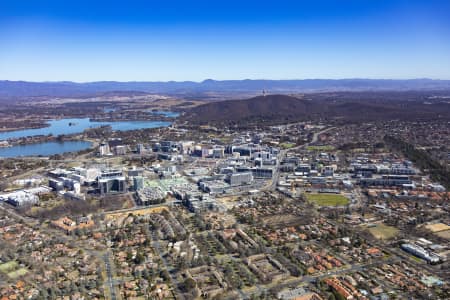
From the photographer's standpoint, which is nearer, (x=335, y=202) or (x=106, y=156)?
(x=335, y=202)

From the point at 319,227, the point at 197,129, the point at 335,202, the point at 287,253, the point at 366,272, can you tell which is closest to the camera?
the point at 366,272

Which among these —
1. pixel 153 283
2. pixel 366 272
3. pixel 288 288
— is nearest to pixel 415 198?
pixel 366 272

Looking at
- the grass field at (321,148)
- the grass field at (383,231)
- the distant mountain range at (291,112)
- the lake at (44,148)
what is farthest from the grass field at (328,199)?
the distant mountain range at (291,112)

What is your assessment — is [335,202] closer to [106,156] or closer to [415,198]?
[415,198]

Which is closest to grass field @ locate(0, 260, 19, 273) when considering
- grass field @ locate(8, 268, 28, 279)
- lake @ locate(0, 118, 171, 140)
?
grass field @ locate(8, 268, 28, 279)

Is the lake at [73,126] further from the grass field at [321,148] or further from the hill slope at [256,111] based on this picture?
the grass field at [321,148]
